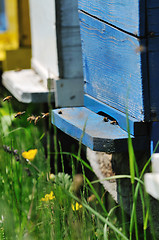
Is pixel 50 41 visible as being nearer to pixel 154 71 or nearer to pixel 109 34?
pixel 109 34

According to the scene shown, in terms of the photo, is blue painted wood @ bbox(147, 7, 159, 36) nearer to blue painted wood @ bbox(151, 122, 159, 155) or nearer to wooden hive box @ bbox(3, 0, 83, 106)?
blue painted wood @ bbox(151, 122, 159, 155)

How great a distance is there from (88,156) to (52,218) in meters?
0.89

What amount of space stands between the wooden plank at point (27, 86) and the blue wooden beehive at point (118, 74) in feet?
2.12

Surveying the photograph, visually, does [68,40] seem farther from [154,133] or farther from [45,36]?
[154,133]

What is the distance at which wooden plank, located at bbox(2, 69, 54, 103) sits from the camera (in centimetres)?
266

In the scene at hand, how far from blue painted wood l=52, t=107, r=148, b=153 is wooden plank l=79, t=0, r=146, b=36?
1.20 feet

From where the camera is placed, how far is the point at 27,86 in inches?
111

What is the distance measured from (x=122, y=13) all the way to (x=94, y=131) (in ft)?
1.49

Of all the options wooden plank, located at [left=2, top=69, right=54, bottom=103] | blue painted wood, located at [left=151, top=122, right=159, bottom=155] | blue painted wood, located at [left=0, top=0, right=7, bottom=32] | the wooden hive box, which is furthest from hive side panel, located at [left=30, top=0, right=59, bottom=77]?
blue painted wood, located at [left=0, top=0, right=7, bottom=32]

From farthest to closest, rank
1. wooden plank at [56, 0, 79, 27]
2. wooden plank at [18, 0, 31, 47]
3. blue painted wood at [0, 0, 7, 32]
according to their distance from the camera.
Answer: blue painted wood at [0, 0, 7, 32], wooden plank at [18, 0, 31, 47], wooden plank at [56, 0, 79, 27]

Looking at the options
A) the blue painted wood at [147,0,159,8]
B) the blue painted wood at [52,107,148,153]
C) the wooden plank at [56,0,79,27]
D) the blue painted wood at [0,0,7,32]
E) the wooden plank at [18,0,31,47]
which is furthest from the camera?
the blue painted wood at [0,0,7,32]

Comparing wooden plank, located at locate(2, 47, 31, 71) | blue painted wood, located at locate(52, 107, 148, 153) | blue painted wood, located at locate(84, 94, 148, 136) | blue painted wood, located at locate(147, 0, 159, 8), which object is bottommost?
wooden plank, located at locate(2, 47, 31, 71)

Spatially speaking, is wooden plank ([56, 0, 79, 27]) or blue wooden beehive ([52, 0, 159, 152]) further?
wooden plank ([56, 0, 79, 27])

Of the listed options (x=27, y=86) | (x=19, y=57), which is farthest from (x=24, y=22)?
(x=27, y=86)
